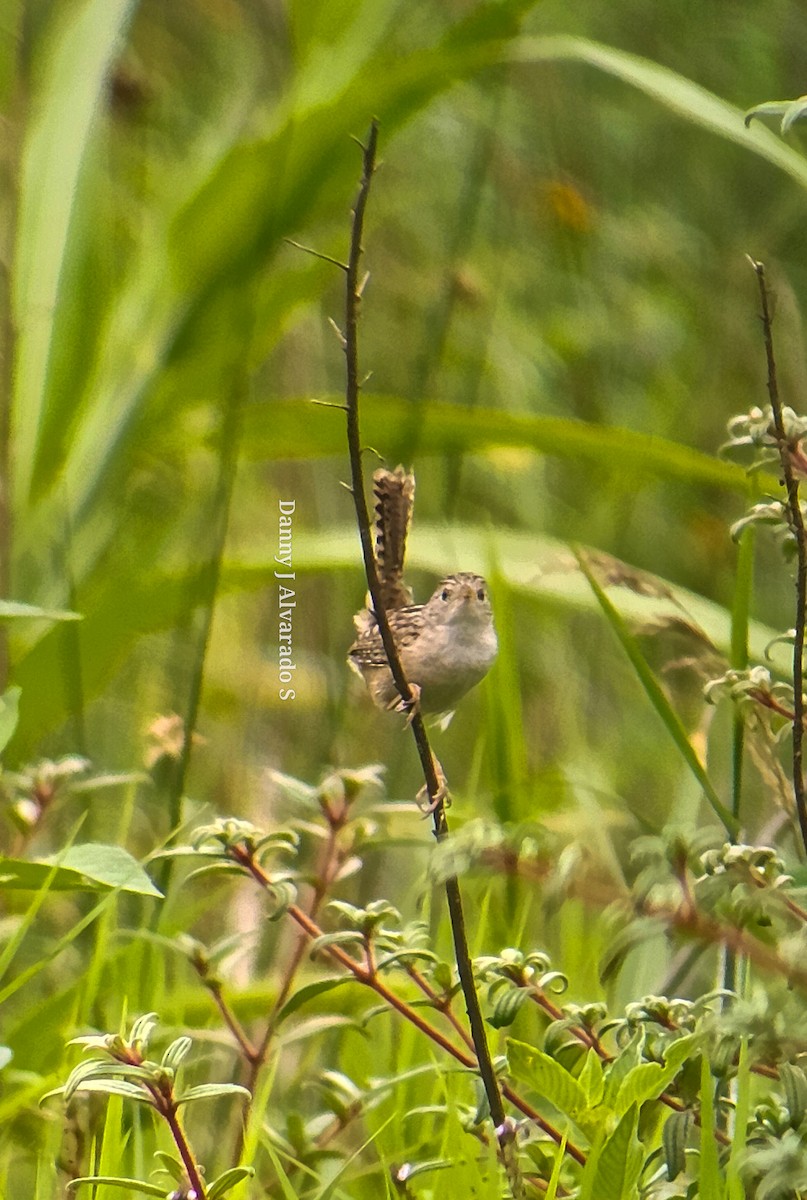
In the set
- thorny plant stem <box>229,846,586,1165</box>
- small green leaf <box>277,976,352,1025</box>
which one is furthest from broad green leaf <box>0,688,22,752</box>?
small green leaf <box>277,976,352,1025</box>

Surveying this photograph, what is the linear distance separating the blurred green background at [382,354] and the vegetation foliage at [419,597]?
0.01 meters

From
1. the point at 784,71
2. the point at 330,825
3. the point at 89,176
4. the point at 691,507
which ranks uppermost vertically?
the point at 784,71

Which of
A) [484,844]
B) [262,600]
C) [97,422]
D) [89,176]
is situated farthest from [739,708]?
[262,600]

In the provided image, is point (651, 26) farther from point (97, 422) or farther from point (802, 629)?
point (802, 629)

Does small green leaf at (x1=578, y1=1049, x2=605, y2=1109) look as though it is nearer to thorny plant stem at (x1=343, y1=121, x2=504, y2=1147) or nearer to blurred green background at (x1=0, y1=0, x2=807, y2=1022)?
thorny plant stem at (x1=343, y1=121, x2=504, y2=1147)

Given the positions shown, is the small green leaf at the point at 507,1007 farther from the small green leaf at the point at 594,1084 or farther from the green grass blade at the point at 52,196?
the green grass blade at the point at 52,196

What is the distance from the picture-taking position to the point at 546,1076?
47.1 inches

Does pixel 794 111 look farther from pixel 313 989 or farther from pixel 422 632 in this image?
pixel 313 989

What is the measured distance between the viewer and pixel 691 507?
463 centimetres

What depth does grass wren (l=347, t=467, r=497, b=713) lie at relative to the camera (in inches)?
57.7

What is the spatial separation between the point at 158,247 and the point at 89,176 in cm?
17

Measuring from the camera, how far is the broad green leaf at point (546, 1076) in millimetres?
1177

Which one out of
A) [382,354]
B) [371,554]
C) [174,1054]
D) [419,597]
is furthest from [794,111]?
[382,354]

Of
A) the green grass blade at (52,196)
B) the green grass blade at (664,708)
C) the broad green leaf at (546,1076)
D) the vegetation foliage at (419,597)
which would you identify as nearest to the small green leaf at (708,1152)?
the vegetation foliage at (419,597)
